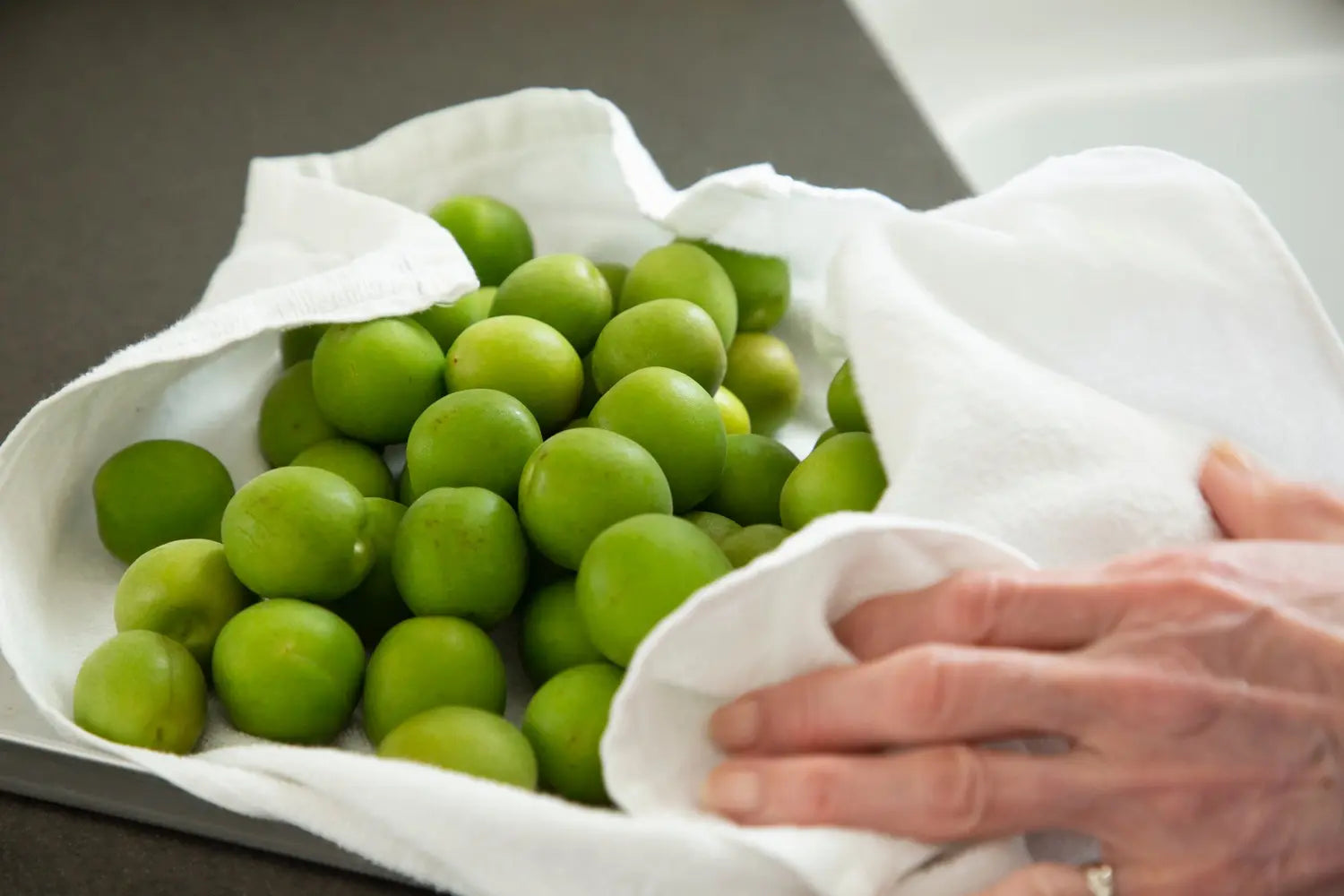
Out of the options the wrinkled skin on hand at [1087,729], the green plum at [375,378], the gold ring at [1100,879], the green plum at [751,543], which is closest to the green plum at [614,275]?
the green plum at [375,378]

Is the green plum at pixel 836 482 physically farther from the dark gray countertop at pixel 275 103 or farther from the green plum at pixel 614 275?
the dark gray countertop at pixel 275 103

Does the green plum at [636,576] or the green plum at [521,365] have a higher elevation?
the green plum at [521,365]

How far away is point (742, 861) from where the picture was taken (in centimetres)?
45

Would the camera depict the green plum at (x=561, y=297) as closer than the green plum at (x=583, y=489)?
No

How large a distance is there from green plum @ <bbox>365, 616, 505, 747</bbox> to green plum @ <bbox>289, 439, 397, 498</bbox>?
5.4 inches

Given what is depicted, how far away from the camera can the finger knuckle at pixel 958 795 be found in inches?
17.9

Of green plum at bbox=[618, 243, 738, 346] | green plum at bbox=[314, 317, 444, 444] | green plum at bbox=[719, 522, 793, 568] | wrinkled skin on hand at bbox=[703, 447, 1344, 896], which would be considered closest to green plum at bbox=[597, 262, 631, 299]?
green plum at bbox=[618, 243, 738, 346]

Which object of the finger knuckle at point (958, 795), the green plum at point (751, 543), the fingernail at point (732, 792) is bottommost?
the finger knuckle at point (958, 795)

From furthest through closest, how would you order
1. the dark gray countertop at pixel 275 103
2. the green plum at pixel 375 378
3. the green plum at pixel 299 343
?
the dark gray countertop at pixel 275 103 → the green plum at pixel 299 343 → the green plum at pixel 375 378

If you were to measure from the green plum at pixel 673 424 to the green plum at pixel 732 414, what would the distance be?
9cm

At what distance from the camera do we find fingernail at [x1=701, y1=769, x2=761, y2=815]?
47 cm

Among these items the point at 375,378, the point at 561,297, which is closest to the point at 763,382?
the point at 561,297

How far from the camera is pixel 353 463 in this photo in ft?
2.26

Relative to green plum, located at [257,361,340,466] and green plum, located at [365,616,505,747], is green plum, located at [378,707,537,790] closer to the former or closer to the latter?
green plum, located at [365,616,505,747]
